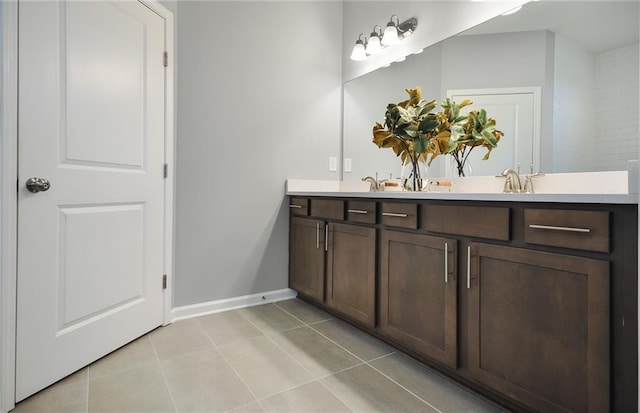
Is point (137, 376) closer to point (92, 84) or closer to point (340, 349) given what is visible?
point (340, 349)

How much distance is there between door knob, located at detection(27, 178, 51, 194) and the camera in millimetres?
1333

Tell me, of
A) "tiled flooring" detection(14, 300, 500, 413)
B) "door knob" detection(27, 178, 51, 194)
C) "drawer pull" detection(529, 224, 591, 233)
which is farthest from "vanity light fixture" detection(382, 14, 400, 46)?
"door knob" detection(27, 178, 51, 194)

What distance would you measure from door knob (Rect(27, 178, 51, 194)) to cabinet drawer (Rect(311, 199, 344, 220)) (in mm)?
1377

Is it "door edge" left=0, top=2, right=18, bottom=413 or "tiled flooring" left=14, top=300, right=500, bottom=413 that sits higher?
"door edge" left=0, top=2, right=18, bottom=413

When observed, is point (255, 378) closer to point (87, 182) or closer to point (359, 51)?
point (87, 182)

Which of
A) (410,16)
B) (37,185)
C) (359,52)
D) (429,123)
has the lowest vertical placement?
(37,185)

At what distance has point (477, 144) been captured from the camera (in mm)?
1910

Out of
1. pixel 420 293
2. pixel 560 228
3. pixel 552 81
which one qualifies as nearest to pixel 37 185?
pixel 420 293

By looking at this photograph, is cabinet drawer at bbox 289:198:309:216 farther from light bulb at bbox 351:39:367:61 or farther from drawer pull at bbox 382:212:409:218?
light bulb at bbox 351:39:367:61

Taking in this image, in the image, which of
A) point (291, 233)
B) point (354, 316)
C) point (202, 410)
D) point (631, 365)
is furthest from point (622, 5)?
point (202, 410)

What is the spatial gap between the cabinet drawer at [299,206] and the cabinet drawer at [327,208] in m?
0.08

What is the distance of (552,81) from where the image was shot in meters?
1.62

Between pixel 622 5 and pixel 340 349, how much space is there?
1.95 meters

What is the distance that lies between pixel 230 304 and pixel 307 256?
24.4 inches
